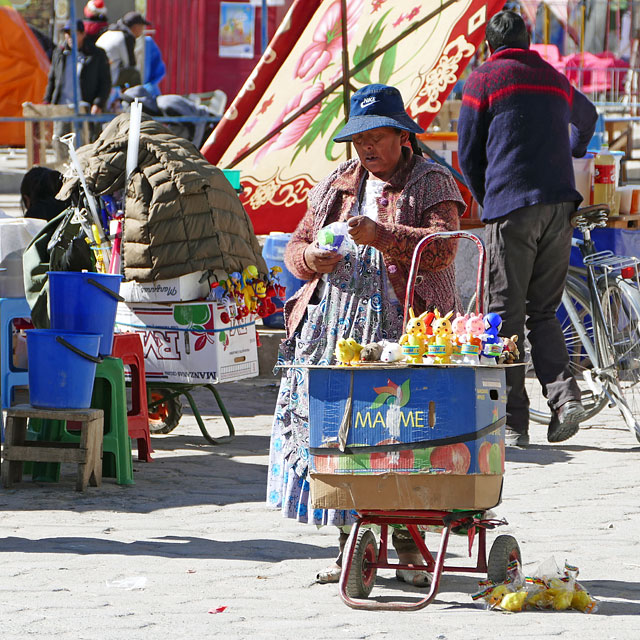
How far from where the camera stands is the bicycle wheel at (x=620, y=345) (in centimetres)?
728

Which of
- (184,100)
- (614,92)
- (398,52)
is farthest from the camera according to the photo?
(614,92)

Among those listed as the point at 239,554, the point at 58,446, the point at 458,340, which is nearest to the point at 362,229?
the point at 458,340

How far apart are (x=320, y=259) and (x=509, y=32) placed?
314 centimetres

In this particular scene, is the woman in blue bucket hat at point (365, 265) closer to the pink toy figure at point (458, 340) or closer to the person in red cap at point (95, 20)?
the pink toy figure at point (458, 340)

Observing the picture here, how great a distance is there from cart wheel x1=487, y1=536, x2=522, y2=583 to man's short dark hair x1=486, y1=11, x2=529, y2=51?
141 inches

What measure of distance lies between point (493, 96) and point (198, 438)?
2.58 meters

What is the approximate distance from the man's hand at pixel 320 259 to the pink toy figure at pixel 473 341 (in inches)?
23.0

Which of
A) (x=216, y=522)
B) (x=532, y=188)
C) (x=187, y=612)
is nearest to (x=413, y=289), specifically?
(x=187, y=612)

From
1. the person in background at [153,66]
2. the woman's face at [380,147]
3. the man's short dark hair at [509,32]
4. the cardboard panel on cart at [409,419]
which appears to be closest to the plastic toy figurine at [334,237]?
the woman's face at [380,147]

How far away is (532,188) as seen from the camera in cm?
693

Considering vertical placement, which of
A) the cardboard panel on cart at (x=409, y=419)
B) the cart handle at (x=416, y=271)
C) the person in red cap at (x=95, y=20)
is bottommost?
the cardboard panel on cart at (x=409, y=419)

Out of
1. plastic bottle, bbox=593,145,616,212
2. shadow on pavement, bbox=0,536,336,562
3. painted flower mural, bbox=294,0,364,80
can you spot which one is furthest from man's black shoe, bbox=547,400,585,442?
painted flower mural, bbox=294,0,364,80

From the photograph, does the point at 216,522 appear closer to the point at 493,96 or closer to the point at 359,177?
the point at 359,177

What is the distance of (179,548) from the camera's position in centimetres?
505
